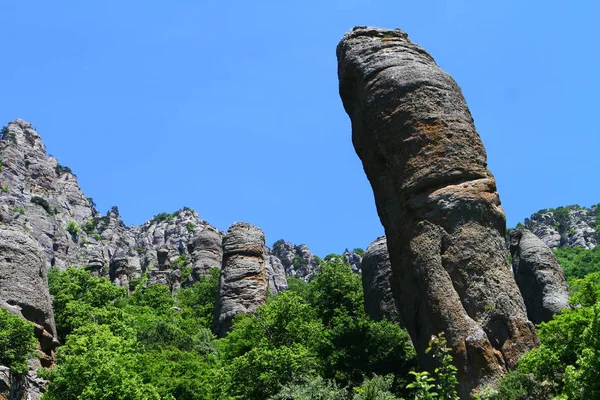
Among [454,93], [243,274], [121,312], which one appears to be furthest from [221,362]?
[454,93]

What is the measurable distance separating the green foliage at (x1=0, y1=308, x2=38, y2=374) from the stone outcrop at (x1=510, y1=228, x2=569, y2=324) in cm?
2359

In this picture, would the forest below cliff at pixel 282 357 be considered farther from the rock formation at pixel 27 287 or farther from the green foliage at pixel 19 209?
the green foliage at pixel 19 209

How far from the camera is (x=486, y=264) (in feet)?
74.1

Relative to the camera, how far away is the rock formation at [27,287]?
112 ft

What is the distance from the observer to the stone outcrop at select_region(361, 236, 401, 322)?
37.9 meters

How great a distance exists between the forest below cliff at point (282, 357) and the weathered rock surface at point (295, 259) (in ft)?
284

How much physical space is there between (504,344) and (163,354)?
704 inches

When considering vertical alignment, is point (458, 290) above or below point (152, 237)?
below

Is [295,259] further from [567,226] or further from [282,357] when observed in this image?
[282,357]

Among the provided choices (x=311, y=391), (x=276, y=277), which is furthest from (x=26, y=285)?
(x=276, y=277)

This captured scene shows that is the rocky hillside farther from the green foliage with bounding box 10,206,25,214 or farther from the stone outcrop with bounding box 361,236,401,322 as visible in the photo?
the stone outcrop with bounding box 361,236,401,322

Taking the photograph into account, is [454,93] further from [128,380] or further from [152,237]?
[152,237]

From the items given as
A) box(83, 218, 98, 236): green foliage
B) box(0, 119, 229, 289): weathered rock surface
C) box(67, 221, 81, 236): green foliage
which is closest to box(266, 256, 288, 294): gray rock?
box(0, 119, 229, 289): weathered rock surface

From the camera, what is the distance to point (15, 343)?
29.0 m
